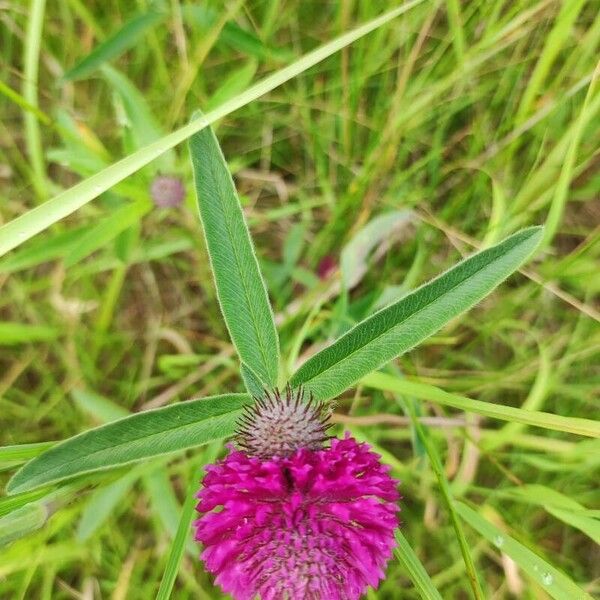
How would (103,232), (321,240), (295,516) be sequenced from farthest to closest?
(321,240)
(103,232)
(295,516)

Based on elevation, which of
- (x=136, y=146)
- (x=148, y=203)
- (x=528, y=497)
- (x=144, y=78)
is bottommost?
(x=528, y=497)

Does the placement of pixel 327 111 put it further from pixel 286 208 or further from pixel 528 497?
pixel 528 497

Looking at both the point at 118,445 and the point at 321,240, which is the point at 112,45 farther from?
the point at 118,445

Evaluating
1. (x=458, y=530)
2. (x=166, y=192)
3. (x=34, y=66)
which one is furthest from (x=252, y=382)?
(x=34, y=66)

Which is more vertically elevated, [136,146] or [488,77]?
[488,77]

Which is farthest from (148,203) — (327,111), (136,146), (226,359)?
(327,111)

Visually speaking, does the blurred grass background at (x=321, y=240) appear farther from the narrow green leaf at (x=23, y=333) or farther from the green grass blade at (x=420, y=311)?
the green grass blade at (x=420, y=311)

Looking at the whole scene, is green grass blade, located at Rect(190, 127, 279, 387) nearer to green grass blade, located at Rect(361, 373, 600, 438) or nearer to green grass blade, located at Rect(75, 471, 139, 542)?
green grass blade, located at Rect(361, 373, 600, 438)
